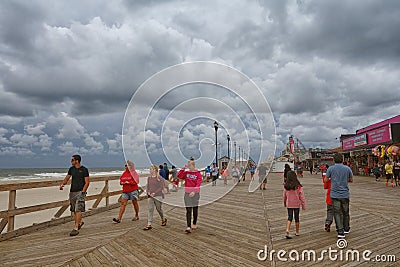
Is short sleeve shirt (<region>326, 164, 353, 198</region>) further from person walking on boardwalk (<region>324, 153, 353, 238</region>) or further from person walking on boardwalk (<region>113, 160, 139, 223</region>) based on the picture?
person walking on boardwalk (<region>113, 160, 139, 223</region>)

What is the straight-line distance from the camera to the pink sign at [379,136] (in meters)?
21.6

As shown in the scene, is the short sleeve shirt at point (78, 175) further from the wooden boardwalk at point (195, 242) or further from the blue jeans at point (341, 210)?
the blue jeans at point (341, 210)

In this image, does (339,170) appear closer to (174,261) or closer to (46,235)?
(174,261)

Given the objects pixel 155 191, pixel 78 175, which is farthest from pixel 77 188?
pixel 155 191

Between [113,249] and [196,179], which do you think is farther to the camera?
[196,179]

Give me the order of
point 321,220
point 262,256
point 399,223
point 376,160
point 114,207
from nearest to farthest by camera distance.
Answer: point 262,256 → point 399,223 → point 321,220 → point 114,207 → point 376,160

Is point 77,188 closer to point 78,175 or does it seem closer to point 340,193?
point 78,175

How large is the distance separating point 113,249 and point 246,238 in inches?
97.5

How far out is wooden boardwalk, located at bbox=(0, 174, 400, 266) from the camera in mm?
4418

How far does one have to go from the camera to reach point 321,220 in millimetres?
7223

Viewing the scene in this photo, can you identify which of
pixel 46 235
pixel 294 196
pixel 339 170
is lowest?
→ pixel 46 235

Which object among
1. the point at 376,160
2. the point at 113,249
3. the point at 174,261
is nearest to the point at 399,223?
the point at 174,261

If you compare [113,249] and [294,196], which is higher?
[294,196]

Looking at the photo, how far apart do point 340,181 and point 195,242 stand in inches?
120
